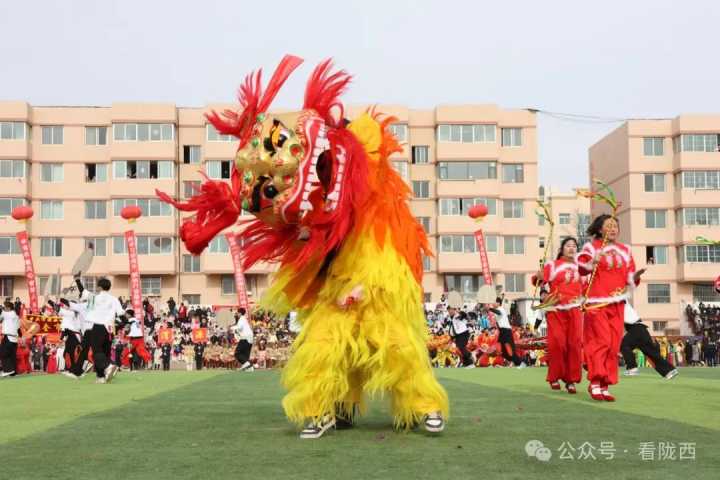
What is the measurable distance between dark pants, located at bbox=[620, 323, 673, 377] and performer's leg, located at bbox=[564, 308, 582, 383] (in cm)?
443

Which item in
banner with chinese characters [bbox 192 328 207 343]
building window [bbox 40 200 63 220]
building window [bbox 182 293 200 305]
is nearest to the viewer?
banner with chinese characters [bbox 192 328 207 343]

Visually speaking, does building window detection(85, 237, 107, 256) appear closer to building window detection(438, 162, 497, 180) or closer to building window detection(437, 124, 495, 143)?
building window detection(438, 162, 497, 180)

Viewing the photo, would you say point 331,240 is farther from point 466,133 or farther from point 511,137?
point 511,137

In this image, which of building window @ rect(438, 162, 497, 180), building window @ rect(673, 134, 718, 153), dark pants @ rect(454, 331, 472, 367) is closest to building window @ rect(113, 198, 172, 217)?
building window @ rect(438, 162, 497, 180)

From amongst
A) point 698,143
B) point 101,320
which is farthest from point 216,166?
point 101,320

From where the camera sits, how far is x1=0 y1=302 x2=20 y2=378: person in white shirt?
2078 centimetres

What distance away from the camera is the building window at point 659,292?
57688mm

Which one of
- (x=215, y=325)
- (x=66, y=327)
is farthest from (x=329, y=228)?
(x=215, y=325)

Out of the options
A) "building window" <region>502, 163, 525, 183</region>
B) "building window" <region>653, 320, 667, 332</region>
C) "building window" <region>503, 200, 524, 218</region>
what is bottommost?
"building window" <region>653, 320, 667, 332</region>

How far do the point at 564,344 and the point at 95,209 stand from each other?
156 feet

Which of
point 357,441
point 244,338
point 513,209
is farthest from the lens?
point 513,209

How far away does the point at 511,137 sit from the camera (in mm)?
57688

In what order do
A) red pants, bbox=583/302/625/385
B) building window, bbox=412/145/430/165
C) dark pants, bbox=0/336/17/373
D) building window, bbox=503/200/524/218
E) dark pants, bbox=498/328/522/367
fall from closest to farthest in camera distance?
red pants, bbox=583/302/625/385, dark pants, bbox=0/336/17/373, dark pants, bbox=498/328/522/367, building window, bbox=412/145/430/165, building window, bbox=503/200/524/218

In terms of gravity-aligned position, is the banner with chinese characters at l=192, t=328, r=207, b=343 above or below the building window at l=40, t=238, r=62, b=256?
below
